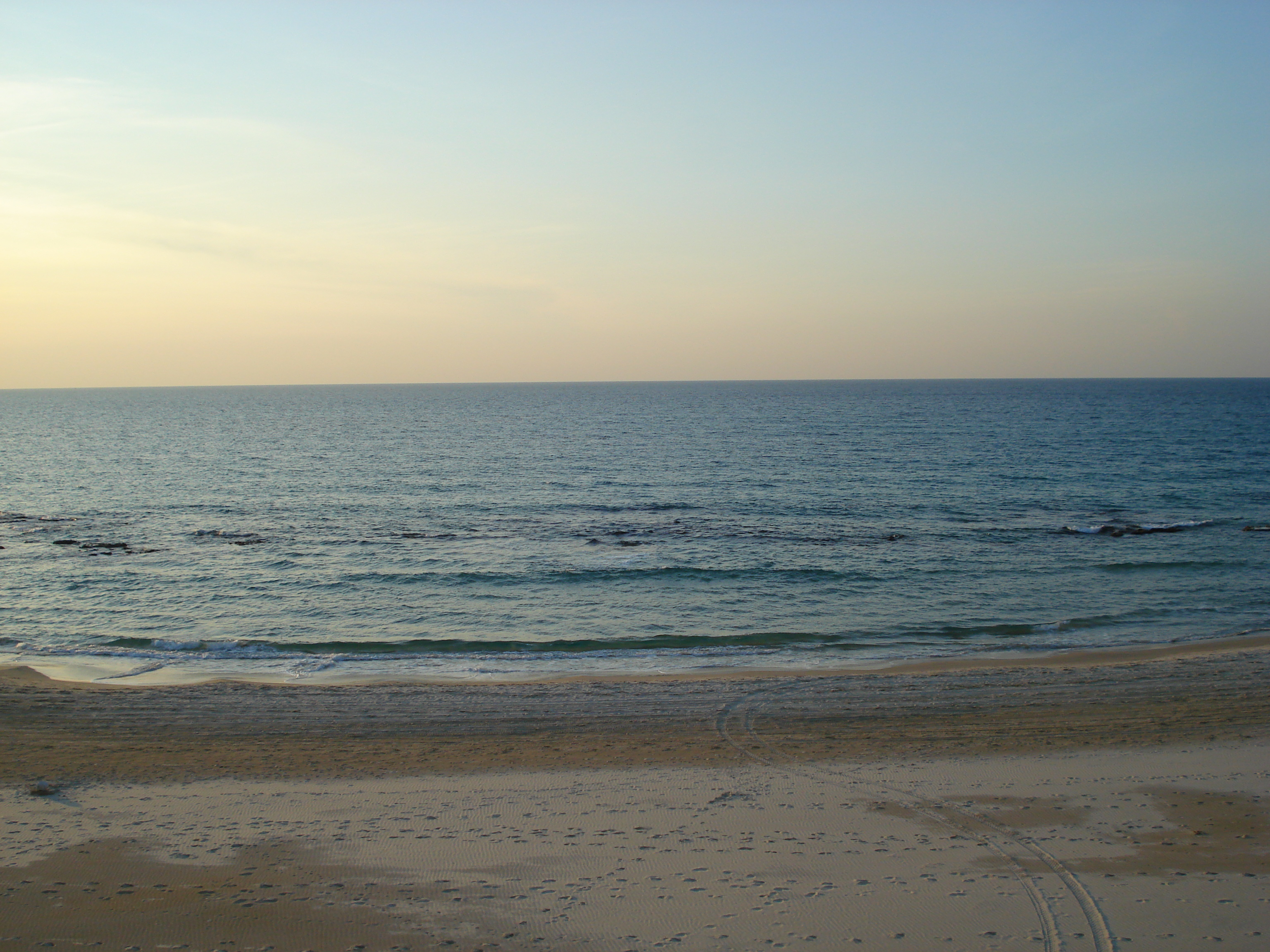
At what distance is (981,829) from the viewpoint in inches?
382

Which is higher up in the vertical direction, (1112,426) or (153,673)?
(1112,426)

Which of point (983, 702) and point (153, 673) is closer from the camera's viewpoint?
point (983, 702)

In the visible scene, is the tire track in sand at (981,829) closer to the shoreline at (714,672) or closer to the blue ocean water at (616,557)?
the shoreline at (714,672)

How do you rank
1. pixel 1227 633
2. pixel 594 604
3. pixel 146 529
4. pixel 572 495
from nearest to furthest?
1. pixel 1227 633
2. pixel 594 604
3. pixel 146 529
4. pixel 572 495

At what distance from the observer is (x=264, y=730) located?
1371cm

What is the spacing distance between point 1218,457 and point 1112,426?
34.3 m

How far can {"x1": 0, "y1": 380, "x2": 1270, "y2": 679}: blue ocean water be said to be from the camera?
20375 millimetres

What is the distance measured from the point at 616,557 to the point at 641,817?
19271 millimetres

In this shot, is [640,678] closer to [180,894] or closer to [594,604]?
[594,604]

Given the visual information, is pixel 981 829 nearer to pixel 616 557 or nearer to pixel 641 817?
pixel 641 817

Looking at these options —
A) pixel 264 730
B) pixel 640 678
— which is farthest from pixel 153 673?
pixel 640 678

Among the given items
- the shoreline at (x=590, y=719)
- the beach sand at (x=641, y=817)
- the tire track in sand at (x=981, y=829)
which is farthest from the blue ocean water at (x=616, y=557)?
the tire track in sand at (x=981, y=829)

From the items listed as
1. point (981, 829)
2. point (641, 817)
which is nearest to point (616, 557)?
point (641, 817)

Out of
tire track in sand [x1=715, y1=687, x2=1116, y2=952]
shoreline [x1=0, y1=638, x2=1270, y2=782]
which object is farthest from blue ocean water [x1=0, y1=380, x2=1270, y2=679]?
tire track in sand [x1=715, y1=687, x2=1116, y2=952]
